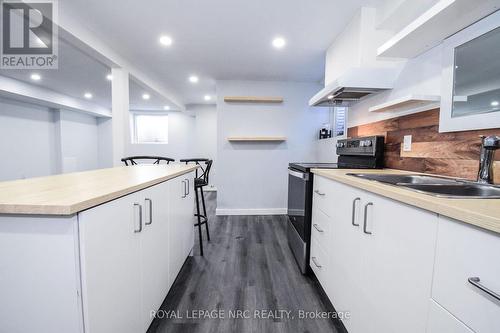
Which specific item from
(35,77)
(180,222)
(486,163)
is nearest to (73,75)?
(35,77)

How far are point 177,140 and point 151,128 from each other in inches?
41.0

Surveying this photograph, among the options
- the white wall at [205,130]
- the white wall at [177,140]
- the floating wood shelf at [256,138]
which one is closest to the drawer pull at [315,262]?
the floating wood shelf at [256,138]

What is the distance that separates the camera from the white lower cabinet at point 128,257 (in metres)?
0.71

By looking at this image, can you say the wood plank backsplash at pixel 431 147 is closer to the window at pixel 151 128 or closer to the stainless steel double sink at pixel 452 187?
the stainless steel double sink at pixel 452 187

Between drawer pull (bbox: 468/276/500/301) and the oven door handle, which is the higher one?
the oven door handle

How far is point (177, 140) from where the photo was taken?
657 centimetres

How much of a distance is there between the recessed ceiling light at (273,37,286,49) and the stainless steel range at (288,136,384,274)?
130 cm

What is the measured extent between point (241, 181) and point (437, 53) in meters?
2.92

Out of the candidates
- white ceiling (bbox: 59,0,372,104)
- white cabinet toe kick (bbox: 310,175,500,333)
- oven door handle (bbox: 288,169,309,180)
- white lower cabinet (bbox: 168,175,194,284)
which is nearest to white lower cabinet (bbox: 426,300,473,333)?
white cabinet toe kick (bbox: 310,175,500,333)

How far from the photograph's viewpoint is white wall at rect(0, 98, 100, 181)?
463 cm

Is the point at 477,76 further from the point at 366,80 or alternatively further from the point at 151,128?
the point at 151,128

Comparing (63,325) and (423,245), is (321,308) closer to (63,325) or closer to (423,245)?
(423,245)

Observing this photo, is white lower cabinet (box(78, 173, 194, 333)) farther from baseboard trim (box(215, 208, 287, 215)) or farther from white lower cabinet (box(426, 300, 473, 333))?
baseboard trim (box(215, 208, 287, 215))

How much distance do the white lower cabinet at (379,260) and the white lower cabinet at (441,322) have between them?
23mm
